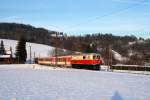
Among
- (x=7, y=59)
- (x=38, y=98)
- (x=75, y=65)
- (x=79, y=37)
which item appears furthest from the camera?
(x=79, y=37)

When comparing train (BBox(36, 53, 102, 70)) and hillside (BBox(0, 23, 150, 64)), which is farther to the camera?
hillside (BBox(0, 23, 150, 64))

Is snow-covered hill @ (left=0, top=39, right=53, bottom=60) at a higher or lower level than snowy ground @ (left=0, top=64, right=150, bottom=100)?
higher

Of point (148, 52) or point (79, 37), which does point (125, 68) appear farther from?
point (79, 37)

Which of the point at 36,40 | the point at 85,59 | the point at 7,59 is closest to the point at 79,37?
the point at 7,59

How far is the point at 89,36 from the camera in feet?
491

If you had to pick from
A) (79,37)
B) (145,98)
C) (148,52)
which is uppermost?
(79,37)

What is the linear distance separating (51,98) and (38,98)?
633 mm

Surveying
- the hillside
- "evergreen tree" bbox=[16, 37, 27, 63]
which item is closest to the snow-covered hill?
the hillside

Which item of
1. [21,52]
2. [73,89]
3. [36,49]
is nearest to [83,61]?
[73,89]

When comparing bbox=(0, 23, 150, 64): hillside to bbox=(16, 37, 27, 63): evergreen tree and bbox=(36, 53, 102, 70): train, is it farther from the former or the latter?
bbox=(16, 37, 27, 63): evergreen tree

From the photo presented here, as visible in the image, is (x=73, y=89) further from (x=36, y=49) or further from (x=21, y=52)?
(x=36, y=49)

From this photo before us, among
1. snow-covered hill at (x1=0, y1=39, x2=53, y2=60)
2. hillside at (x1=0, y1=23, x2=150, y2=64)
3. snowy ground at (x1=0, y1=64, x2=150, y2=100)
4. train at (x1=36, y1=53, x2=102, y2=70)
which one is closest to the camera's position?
snowy ground at (x1=0, y1=64, x2=150, y2=100)

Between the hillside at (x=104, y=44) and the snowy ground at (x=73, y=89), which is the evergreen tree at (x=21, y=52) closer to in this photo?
the hillside at (x=104, y=44)

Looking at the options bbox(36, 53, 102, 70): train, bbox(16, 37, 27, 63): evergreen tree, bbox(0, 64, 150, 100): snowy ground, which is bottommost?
bbox(0, 64, 150, 100): snowy ground
